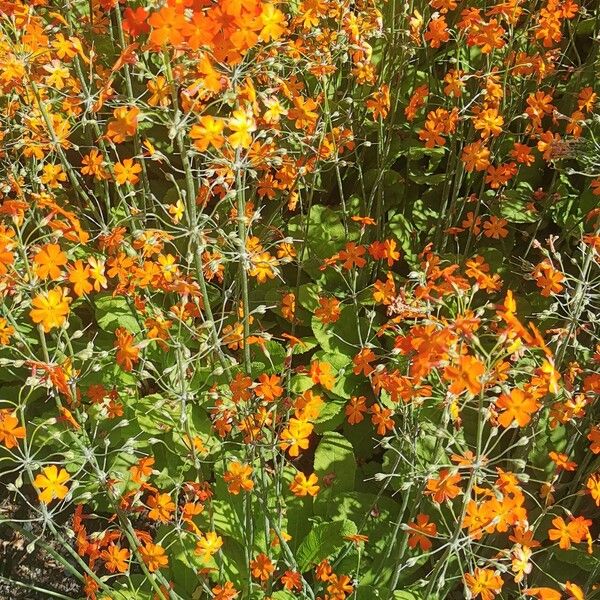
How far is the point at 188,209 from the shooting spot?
2.43m

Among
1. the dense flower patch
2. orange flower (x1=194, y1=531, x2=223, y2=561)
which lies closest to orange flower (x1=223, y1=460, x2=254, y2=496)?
the dense flower patch

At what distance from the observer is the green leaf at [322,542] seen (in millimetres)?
3486

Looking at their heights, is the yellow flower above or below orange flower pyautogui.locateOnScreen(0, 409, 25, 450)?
below

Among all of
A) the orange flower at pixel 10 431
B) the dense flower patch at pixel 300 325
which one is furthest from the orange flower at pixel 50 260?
the orange flower at pixel 10 431

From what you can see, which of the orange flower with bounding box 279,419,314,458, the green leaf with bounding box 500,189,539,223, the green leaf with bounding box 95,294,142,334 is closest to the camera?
the orange flower with bounding box 279,419,314,458

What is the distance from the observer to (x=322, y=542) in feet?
11.5

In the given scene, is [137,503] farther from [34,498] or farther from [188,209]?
[34,498]

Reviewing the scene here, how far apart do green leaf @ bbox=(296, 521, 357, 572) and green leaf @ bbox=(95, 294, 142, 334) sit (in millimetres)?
1579

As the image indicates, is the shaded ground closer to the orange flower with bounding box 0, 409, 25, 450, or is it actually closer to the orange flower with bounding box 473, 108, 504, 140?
the orange flower with bounding box 0, 409, 25, 450

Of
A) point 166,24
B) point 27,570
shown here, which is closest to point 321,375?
point 166,24

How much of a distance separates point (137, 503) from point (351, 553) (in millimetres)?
1345

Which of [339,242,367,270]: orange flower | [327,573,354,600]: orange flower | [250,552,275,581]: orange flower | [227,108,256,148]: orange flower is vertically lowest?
[327,573,354,600]: orange flower

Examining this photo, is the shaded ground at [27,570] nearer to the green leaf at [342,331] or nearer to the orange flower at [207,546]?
the orange flower at [207,546]

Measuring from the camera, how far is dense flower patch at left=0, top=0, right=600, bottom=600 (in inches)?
90.1
